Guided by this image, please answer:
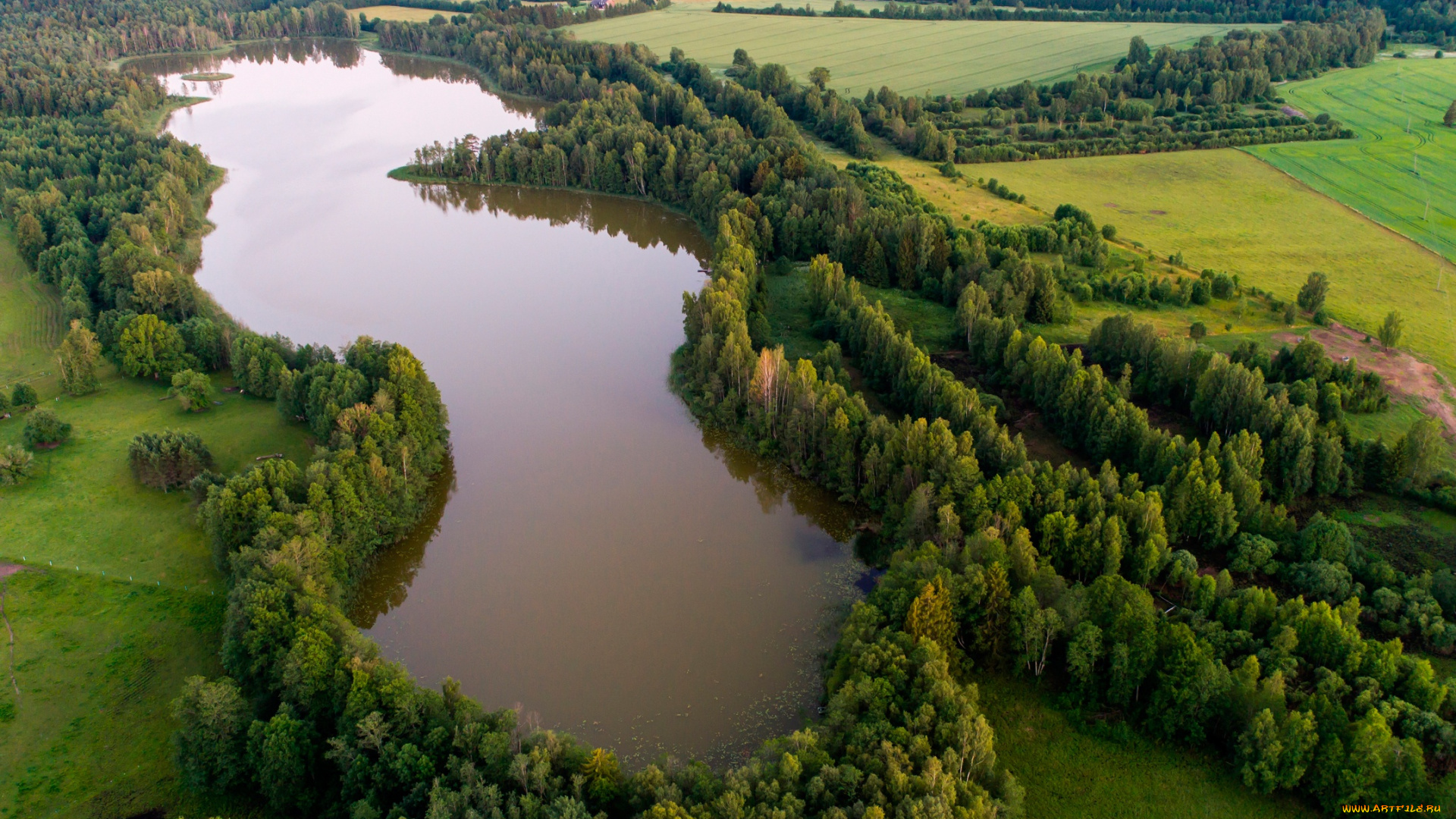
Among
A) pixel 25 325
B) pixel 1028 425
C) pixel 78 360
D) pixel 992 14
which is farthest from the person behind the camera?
pixel 992 14

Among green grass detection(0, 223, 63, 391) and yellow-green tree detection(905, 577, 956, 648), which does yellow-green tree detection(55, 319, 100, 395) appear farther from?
yellow-green tree detection(905, 577, 956, 648)

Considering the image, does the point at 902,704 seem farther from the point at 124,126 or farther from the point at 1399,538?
the point at 124,126

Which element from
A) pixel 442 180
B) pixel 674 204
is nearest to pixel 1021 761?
pixel 674 204

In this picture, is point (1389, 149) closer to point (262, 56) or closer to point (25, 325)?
point (25, 325)

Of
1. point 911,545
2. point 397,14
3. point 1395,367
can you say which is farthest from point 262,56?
point 1395,367

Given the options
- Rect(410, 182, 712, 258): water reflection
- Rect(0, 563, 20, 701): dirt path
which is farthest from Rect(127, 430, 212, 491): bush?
Rect(410, 182, 712, 258): water reflection

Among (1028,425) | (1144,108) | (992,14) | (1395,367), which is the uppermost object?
(992,14)

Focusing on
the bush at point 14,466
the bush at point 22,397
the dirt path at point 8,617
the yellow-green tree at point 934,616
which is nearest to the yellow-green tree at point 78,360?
the bush at point 22,397
